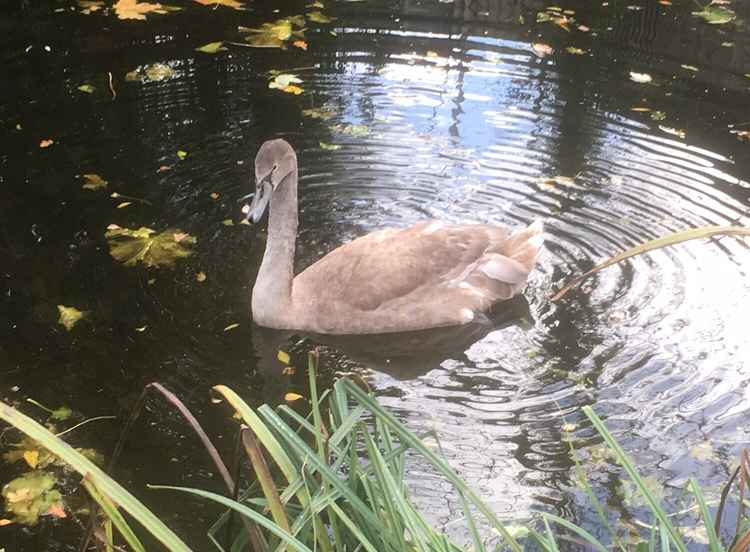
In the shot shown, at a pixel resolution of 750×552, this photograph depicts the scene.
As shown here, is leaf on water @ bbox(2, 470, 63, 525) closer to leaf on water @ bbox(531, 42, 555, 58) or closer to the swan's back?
the swan's back

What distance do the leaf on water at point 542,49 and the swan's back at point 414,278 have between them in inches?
159

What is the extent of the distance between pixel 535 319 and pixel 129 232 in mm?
2870

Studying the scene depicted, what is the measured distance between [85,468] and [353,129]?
6441 mm

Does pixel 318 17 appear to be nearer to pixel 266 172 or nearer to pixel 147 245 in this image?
pixel 147 245

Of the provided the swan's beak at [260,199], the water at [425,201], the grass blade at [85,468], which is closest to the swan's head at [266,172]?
the swan's beak at [260,199]

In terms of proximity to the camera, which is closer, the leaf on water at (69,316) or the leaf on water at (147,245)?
the leaf on water at (69,316)

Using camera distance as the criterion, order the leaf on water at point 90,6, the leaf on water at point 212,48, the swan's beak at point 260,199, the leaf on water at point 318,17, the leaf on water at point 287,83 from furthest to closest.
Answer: the leaf on water at point 318,17 < the leaf on water at point 90,6 < the leaf on water at point 212,48 < the leaf on water at point 287,83 < the swan's beak at point 260,199

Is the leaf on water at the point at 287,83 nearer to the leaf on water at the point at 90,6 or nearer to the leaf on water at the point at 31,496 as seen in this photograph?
the leaf on water at the point at 90,6

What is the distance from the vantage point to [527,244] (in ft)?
21.0

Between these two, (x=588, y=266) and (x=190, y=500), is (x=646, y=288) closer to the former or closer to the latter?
(x=588, y=266)

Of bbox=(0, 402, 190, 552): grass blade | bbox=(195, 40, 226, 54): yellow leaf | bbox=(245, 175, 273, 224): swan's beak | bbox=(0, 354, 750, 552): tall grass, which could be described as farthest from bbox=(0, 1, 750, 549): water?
bbox=(0, 402, 190, 552): grass blade

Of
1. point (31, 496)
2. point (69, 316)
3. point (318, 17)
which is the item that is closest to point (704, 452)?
point (31, 496)

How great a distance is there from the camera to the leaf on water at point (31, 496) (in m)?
4.29

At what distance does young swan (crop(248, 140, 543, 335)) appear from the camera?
19.4ft
